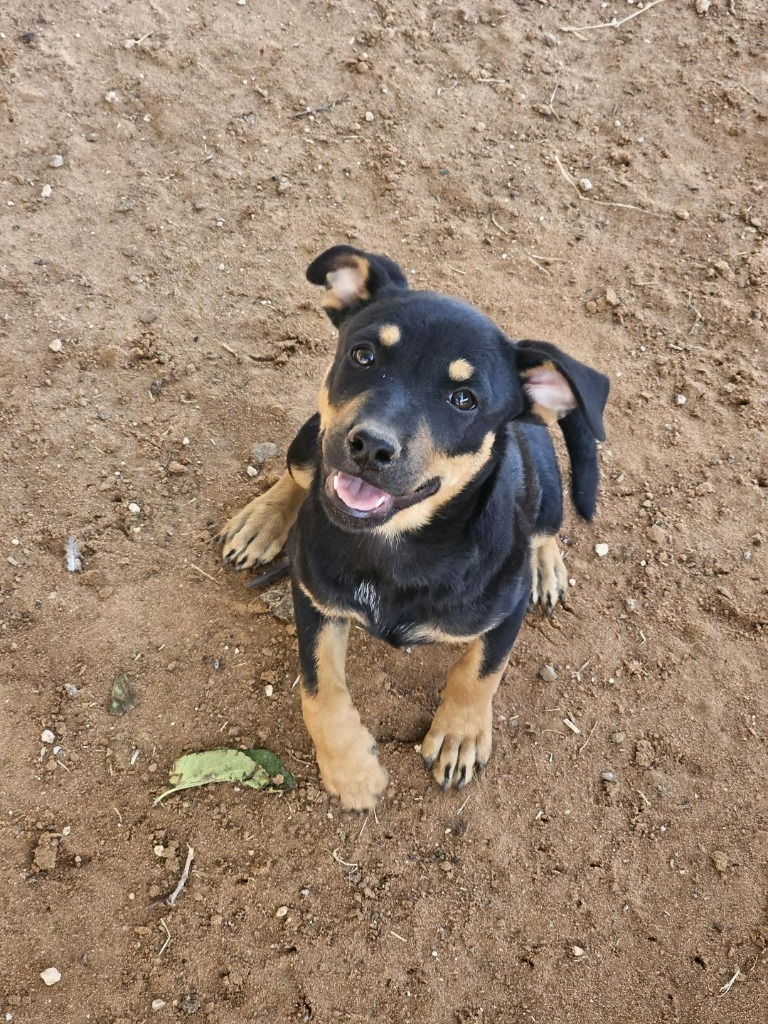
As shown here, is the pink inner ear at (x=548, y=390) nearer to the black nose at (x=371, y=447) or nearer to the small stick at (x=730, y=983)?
the black nose at (x=371, y=447)

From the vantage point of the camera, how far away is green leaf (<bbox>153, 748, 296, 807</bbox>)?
346 centimetres

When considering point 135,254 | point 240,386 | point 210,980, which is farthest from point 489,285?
point 210,980

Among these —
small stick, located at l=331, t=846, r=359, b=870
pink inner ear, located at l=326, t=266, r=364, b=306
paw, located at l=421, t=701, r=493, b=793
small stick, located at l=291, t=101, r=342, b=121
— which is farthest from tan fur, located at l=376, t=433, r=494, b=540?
small stick, located at l=291, t=101, r=342, b=121

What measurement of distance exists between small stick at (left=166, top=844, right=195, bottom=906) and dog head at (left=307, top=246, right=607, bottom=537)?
5.32ft

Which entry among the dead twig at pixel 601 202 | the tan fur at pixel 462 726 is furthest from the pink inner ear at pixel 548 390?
the dead twig at pixel 601 202

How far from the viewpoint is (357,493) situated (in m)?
2.82

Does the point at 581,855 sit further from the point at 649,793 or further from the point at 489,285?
the point at 489,285

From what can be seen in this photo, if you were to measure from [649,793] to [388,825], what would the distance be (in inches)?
48.5

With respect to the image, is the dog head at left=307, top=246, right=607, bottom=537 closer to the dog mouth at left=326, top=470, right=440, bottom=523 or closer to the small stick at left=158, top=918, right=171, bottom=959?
the dog mouth at left=326, top=470, right=440, bottom=523

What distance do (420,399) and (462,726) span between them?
1.59m

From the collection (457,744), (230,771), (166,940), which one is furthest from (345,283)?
(166,940)

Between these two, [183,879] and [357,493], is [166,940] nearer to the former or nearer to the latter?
[183,879]

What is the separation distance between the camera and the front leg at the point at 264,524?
4.05m

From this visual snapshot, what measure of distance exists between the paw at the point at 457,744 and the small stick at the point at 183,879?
3.58 feet
